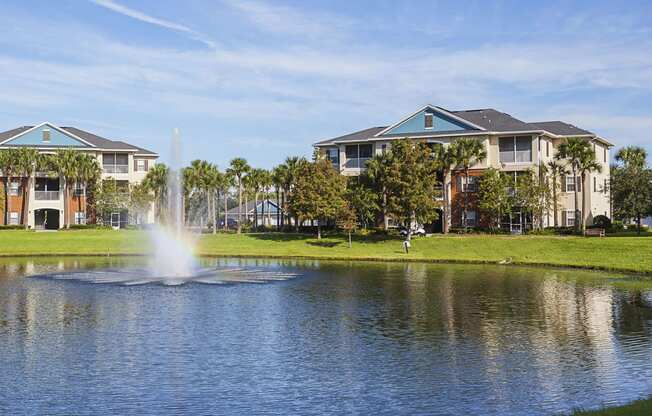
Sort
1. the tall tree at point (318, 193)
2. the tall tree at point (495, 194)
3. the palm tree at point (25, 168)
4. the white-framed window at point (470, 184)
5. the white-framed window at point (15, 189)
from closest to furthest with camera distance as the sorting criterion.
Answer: the tall tree at point (495, 194) < the tall tree at point (318, 193) < the white-framed window at point (470, 184) < the palm tree at point (25, 168) < the white-framed window at point (15, 189)

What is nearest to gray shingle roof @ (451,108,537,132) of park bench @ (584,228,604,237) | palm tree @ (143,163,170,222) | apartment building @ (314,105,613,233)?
apartment building @ (314,105,613,233)

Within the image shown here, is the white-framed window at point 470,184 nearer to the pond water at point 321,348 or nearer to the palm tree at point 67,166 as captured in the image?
the pond water at point 321,348

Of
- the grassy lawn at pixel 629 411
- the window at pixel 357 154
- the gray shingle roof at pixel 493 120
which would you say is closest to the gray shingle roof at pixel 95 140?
the window at pixel 357 154

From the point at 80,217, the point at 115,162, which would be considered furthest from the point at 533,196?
the point at 80,217

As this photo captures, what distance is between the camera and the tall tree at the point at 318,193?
76.2 metres

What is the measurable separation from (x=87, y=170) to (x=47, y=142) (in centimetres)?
783

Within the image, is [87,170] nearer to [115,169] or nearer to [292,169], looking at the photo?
[115,169]

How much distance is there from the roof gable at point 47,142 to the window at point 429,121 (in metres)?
41.3

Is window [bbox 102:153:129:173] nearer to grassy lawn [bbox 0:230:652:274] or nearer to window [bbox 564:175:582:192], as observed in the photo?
grassy lawn [bbox 0:230:652:274]

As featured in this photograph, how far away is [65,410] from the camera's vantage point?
718 inches

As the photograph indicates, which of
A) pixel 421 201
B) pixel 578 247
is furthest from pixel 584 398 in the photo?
pixel 421 201

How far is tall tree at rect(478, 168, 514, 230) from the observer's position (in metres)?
75.5

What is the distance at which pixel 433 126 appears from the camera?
8250cm

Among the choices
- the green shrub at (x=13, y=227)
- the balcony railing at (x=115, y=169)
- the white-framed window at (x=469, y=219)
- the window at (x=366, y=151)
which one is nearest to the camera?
the white-framed window at (x=469, y=219)
